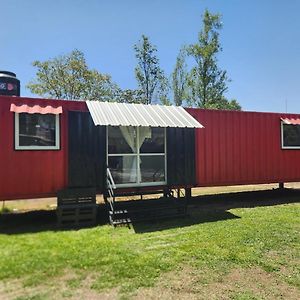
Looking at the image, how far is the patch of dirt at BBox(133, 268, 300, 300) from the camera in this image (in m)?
3.95

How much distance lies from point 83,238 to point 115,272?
2.05 metres

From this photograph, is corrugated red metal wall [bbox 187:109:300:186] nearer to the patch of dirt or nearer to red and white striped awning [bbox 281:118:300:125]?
red and white striped awning [bbox 281:118:300:125]

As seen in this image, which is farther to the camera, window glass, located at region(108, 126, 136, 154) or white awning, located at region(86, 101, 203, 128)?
window glass, located at region(108, 126, 136, 154)

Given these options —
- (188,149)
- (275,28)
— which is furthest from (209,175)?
(275,28)

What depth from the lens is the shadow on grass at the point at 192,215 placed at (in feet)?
24.8

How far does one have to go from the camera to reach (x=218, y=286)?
421cm

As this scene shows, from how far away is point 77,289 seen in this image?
13.5 feet

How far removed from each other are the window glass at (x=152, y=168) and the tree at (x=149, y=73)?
2089 cm

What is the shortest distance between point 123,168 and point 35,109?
2860mm

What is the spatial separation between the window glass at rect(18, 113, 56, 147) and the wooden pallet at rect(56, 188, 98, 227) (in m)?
1.48

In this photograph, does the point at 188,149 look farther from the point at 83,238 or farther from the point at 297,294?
the point at 297,294

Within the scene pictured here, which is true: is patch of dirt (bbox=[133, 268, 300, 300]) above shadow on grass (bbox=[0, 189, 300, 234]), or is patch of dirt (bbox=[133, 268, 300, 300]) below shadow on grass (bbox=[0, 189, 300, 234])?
below

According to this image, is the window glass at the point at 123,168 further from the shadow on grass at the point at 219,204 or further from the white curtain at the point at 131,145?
the shadow on grass at the point at 219,204

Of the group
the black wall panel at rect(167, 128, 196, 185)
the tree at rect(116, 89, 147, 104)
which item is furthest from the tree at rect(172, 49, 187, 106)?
the black wall panel at rect(167, 128, 196, 185)
